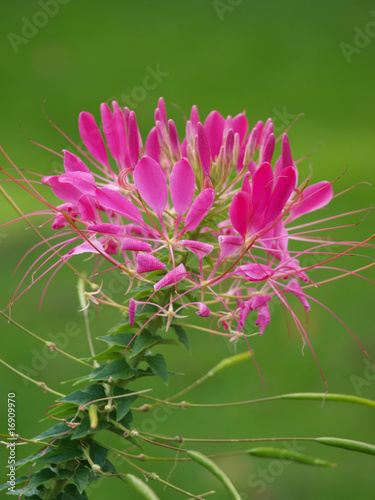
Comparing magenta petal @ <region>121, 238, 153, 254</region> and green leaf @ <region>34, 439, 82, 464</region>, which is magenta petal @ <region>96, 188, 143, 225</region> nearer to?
magenta petal @ <region>121, 238, 153, 254</region>

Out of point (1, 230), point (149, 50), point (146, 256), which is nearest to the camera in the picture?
point (146, 256)

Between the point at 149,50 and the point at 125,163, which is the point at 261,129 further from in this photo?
the point at 149,50

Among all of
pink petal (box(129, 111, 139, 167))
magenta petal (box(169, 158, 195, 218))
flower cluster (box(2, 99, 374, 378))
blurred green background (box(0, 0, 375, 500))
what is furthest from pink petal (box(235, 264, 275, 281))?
blurred green background (box(0, 0, 375, 500))

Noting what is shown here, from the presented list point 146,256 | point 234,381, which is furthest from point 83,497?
point 234,381

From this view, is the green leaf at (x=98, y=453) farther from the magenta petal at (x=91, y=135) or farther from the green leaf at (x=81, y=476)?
the magenta petal at (x=91, y=135)

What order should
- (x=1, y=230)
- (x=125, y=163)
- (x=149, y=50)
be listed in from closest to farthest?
(x=125, y=163) < (x=1, y=230) < (x=149, y=50)

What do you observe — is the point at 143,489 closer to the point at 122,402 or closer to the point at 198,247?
the point at 122,402
